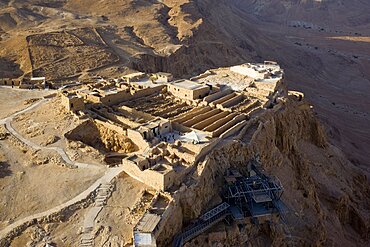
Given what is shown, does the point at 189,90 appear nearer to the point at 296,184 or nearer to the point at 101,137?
the point at 101,137

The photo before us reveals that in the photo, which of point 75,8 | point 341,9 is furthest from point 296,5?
point 75,8

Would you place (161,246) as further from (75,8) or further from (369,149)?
(75,8)

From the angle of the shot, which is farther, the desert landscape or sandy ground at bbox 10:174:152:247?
the desert landscape

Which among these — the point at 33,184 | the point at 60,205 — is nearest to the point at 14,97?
the point at 33,184

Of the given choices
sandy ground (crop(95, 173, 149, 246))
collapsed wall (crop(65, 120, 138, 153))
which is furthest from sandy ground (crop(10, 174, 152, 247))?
collapsed wall (crop(65, 120, 138, 153))

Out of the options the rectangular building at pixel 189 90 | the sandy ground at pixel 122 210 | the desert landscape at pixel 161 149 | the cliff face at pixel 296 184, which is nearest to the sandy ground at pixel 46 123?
the desert landscape at pixel 161 149

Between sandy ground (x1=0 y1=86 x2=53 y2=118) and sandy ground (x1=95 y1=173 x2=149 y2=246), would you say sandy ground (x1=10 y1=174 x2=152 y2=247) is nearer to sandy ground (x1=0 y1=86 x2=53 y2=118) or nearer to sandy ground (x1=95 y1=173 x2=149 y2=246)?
sandy ground (x1=95 y1=173 x2=149 y2=246)
